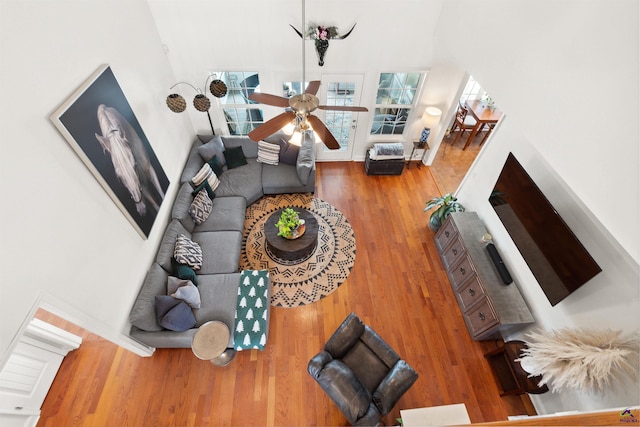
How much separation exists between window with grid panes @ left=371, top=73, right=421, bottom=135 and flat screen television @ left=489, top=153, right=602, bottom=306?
2402mm

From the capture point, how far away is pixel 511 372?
3432 mm

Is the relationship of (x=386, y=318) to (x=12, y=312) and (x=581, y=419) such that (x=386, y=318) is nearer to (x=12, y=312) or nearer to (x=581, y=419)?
(x=581, y=419)

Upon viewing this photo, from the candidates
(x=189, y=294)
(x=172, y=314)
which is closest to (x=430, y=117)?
(x=189, y=294)

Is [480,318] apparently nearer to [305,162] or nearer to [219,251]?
[305,162]

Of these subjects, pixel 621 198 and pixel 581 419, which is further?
pixel 621 198

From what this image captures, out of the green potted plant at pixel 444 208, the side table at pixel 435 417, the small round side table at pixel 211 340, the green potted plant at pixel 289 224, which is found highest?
the green potted plant at pixel 444 208

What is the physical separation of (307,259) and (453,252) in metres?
2.22

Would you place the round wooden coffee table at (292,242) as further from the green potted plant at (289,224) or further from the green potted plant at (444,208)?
Result: the green potted plant at (444,208)

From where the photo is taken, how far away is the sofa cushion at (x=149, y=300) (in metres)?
3.29

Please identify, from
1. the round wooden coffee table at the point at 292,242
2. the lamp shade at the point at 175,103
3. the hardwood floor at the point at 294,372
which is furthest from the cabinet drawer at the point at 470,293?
the lamp shade at the point at 175,103

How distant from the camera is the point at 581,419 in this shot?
0.80 m

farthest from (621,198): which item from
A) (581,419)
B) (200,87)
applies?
(200,87)

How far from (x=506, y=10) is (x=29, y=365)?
246 inches

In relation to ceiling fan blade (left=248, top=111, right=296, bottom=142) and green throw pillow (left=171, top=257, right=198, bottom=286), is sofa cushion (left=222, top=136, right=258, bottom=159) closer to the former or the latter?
green throw pillow (left=171, top=257, right=198, bottom=286)
